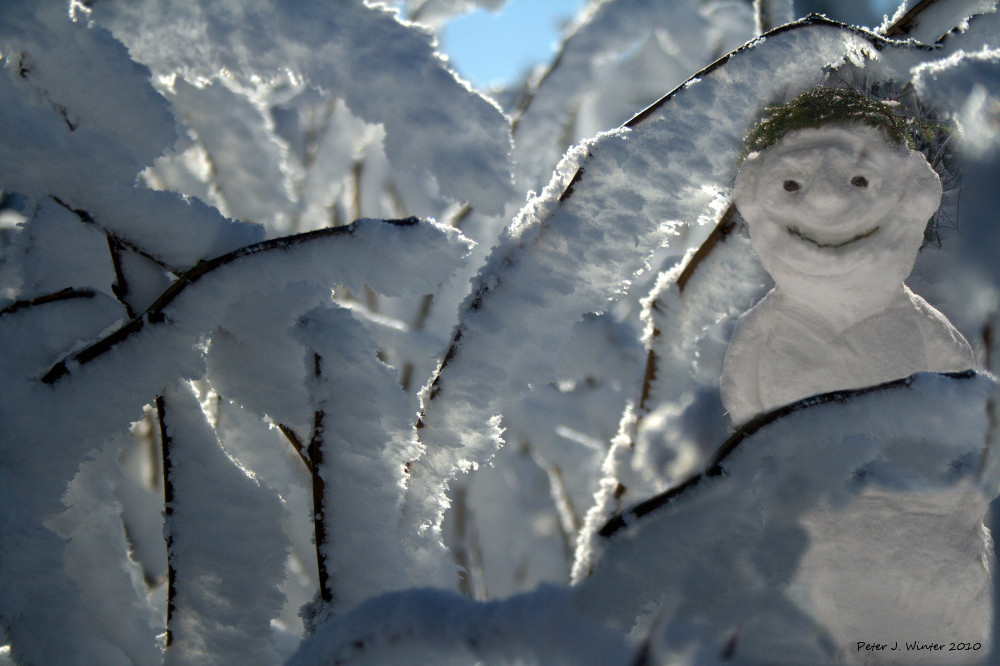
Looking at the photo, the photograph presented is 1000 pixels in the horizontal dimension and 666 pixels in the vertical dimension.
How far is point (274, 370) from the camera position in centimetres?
45

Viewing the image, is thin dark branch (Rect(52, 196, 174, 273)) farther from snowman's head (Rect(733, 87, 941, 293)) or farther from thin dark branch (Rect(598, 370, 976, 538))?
snowman's head (Rect(733, 87, 941, 293))

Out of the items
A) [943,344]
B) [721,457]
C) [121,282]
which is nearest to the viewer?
[721,457]

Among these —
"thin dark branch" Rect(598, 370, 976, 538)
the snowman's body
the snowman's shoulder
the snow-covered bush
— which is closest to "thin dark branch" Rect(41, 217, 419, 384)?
the snow-covered bush

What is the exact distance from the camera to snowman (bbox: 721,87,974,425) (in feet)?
1.74

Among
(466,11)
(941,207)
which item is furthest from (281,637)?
(466,11)

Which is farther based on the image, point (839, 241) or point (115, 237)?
point (839, 241)

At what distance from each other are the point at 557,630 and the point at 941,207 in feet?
1.97

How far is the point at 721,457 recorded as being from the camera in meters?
0.35

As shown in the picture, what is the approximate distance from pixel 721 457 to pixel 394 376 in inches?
8.6

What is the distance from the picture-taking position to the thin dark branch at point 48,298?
44 centimetres

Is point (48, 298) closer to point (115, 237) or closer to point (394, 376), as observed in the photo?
point (115, 237)

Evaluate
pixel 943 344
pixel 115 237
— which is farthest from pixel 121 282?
pixel 943 344

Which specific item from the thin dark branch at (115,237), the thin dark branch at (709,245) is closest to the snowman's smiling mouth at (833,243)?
the thin dark branch at (709,245)

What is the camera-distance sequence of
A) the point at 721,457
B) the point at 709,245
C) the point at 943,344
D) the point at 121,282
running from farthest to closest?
the point at 709,245
the point at 943,344
the point at 121,282
the point at 721,457
